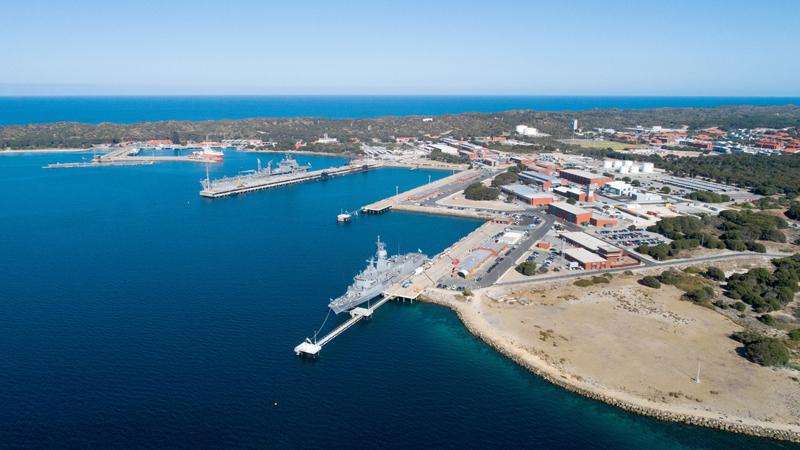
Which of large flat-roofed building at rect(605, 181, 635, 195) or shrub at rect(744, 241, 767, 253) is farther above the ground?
large flat-roofed building at rect(605, 181, 635, 195)

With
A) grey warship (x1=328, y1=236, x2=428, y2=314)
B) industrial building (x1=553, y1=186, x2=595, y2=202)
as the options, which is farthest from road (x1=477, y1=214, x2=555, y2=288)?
industrial building (x1=553, y1=186, x2=595, y2=202)

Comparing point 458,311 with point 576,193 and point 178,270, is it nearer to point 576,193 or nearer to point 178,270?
point 178,270

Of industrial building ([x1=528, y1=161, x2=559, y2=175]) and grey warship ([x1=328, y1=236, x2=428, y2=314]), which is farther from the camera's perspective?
industrial building ([x1=528, y1=161, x2=559, y2=175])

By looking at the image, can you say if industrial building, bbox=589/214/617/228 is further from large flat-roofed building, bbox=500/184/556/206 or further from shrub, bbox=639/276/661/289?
shrub, bbox=639/276/661/289

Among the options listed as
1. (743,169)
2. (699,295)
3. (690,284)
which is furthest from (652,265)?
(743,169)

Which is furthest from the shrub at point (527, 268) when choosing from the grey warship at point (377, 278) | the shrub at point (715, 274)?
the shrub at point (715, 274)

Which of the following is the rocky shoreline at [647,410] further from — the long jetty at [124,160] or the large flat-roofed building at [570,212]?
the long jetty at [124,160]

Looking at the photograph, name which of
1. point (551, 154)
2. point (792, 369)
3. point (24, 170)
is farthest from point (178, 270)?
point (551, 154)

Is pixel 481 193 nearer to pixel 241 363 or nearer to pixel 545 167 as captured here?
pixel 545 167
